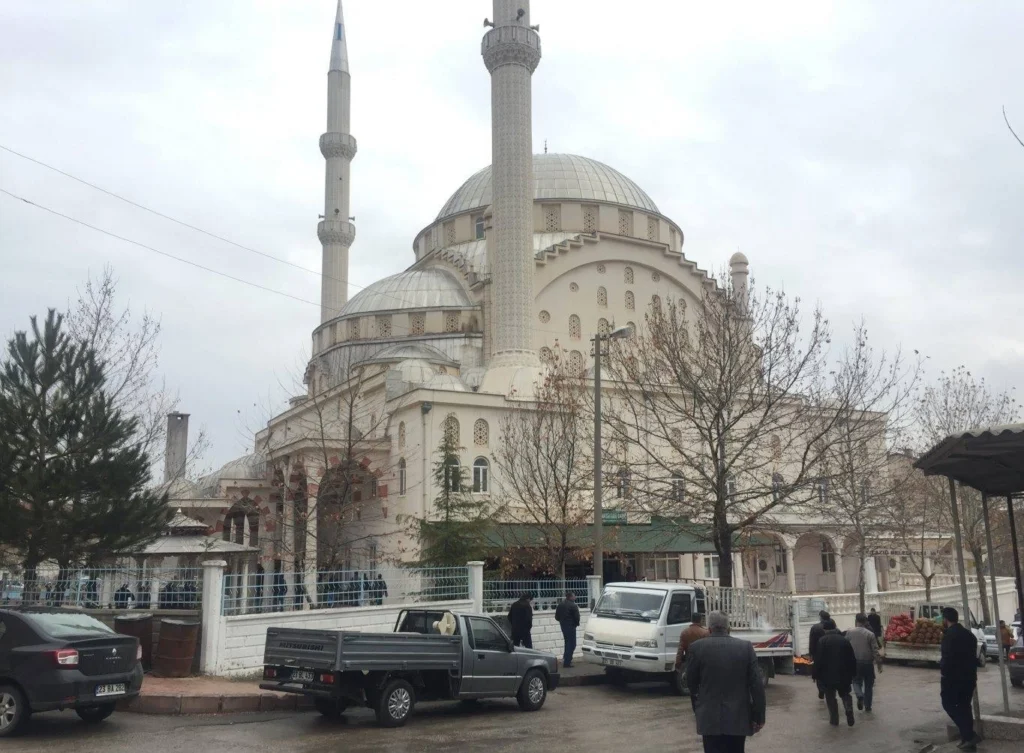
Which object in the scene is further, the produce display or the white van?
the produce display

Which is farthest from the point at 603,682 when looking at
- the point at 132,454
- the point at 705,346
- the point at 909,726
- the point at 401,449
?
the point at 401,449

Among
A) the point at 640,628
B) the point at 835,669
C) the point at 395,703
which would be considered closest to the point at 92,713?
the point at 395,703

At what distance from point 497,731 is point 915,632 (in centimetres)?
1111

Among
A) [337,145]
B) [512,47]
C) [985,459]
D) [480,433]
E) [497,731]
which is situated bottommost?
[497,731]

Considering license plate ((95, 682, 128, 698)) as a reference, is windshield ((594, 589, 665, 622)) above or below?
above

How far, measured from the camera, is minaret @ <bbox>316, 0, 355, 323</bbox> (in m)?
46.8

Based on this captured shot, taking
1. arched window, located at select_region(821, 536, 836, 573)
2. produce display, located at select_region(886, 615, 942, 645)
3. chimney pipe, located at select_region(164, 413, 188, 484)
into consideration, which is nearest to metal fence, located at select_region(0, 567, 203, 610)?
produce display, located at select_region(886, 615, 942, 645)

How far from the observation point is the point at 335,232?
4669 centimetres

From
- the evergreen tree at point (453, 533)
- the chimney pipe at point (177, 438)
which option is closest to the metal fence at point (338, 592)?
the evergreen tree at point (453, 533)

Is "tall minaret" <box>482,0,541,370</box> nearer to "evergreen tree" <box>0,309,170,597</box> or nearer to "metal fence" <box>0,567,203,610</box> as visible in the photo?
"evergreen tree" <box>0,309,170,597</box>

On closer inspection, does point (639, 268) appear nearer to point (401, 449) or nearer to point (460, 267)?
point (460, 267)

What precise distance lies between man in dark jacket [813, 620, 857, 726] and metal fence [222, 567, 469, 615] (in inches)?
252

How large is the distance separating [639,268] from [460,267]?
26.4ft

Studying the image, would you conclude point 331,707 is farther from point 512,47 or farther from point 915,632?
point 512,47
